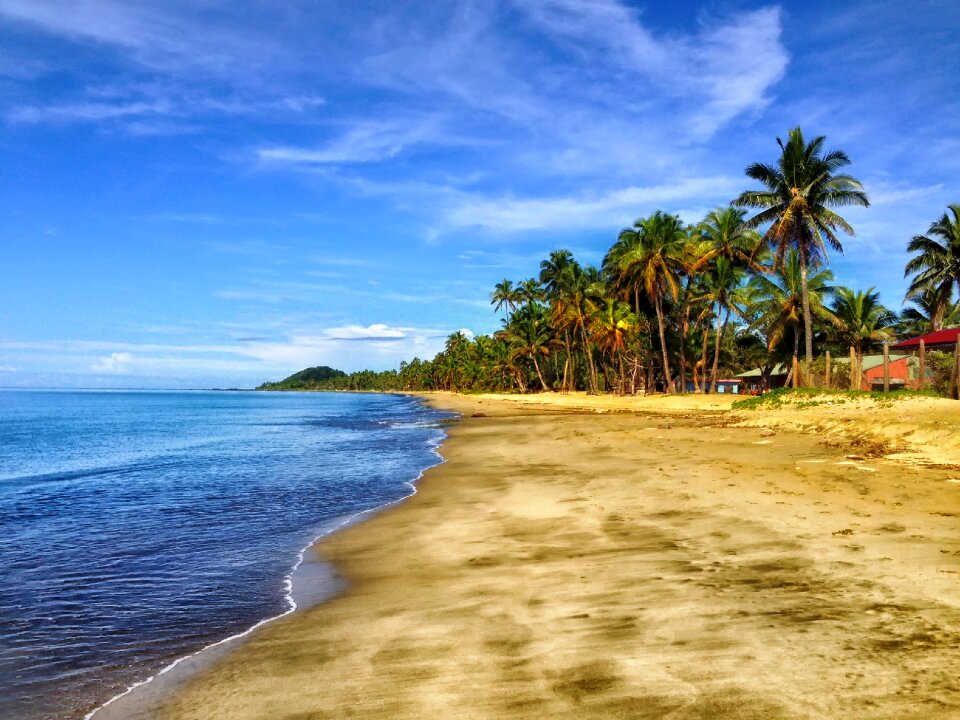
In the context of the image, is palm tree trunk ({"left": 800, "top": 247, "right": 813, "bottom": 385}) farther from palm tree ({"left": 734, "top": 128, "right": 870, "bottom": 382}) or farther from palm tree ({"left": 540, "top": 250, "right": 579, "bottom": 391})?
palm tree ({"left": 540, "top": 250, "right": 579, "bottom": 391})

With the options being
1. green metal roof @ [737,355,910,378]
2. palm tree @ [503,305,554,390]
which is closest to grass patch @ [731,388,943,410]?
green metal roof @ [737,355,910,378]

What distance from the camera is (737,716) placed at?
3545 millimetres

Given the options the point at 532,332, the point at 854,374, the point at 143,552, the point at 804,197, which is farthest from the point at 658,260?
the point at 143,552

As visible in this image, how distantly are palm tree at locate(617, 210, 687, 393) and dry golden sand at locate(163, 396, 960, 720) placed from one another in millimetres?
40000

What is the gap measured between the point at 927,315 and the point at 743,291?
18.9 metres

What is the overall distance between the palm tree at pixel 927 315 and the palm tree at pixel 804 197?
48.2 feet

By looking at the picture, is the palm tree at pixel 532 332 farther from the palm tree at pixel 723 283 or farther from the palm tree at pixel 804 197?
the palm tree at pixel 804 197

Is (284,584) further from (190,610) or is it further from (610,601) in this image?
(610,601)

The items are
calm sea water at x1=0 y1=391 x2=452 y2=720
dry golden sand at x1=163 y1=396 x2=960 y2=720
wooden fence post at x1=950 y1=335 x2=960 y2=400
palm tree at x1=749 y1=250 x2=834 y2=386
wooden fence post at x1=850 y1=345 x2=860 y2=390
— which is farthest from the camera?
palm tree at x1=749 y1=250 x2=834 y2=386

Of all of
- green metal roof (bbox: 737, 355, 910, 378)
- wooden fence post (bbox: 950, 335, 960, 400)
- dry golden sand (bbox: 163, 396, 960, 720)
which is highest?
green metal roof (bbox: 737, 355, 910, 378)

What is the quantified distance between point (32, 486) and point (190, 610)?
14960mm

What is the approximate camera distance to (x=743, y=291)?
49750mm

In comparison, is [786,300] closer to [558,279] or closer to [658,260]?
[658,260]

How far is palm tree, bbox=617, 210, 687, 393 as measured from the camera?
1951 inches
